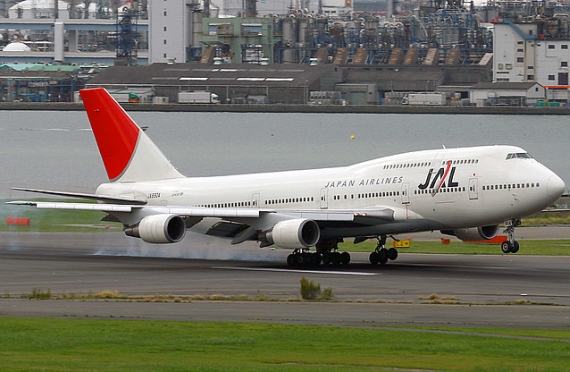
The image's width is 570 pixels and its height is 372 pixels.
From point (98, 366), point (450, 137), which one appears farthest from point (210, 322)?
point (450, 137)

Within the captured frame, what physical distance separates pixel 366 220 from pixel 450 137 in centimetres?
14106

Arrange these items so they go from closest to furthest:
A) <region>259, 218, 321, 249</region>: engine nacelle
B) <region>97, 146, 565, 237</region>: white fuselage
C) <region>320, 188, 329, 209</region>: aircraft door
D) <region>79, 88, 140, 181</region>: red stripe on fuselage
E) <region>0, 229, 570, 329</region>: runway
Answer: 1. <region>0, 229, 570, 329</region>: runway
2. <region>97, 146, 565, 237</region>: white fuselage
3. <region>259, 218, 321, 249</region>: engine nacelle
4. <region>320, 188, 329, 209</region>: aircraft door
5. <region>79, 88, 140, 181</region>: red stripe on fuselage

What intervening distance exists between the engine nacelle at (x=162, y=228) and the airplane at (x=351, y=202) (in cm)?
4

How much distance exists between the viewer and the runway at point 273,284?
1212 inches

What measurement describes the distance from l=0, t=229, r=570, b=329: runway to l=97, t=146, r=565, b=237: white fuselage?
202 centimetres

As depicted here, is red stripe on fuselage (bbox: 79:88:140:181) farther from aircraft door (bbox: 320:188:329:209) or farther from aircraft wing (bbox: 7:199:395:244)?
aircraft door (bbox: 320:188:329:209)

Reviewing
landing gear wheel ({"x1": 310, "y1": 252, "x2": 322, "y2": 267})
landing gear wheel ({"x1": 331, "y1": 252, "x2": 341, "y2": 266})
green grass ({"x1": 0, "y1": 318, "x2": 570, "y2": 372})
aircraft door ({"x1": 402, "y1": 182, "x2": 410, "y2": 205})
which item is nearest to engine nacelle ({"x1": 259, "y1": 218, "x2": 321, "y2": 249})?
landing gear wheel ({"x1": 310, "y1": 252, "x2": 322, "y2": 267})

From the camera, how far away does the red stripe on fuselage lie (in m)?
54.7

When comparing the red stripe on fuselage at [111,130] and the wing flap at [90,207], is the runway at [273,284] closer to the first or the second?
the wing flap at [90,207]

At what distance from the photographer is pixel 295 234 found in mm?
45719

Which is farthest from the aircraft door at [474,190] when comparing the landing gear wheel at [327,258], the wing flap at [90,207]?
the wing flap at [90,207]

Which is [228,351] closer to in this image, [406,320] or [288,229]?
[406,320]

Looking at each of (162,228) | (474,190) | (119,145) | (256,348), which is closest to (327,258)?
(162,228)

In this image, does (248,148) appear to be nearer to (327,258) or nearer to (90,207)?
(90,207)
